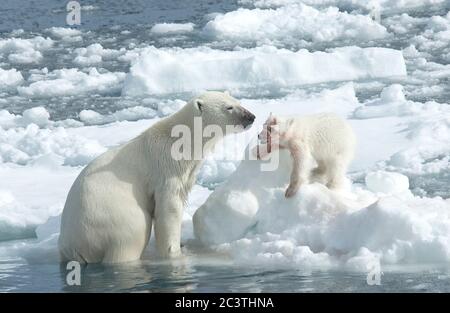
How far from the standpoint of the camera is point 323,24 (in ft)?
47.3

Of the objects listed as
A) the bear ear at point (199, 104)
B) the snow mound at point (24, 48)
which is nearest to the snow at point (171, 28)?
the snow mound at point (24, 48)

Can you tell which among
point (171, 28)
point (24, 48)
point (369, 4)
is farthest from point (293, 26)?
point (24, 48)

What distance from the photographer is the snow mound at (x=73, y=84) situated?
40.2 feet

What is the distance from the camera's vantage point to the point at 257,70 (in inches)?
465

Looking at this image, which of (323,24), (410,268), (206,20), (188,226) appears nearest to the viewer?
(410,268)

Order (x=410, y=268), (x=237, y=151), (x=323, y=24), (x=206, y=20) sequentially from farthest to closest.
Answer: (x=206, y=20)
(x=323, y=24)
(x=237, y=151)
(x=410, y=268)

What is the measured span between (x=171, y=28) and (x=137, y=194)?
9.82m

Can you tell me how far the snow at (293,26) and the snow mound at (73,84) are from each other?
2.33m

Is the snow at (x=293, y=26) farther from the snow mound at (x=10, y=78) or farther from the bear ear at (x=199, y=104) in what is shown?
the bear ear at (x=199, y=104)

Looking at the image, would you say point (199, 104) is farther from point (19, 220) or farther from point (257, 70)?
point (257, 70)
